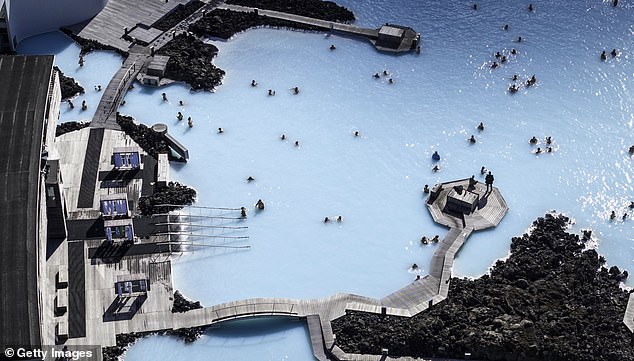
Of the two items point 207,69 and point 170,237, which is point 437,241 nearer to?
point 170,237

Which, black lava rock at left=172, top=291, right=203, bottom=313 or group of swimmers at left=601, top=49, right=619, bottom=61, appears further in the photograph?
group of swimmers at left=601, top=49, right=619, bottom=61

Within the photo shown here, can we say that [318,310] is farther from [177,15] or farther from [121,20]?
[121,20]

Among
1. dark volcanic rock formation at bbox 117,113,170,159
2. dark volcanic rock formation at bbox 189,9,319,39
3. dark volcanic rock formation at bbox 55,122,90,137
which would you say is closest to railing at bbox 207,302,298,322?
→ dark volcanic rock formation at bbox 117,113,170,159

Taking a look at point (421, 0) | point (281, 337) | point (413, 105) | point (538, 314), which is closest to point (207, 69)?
point (413, 105)

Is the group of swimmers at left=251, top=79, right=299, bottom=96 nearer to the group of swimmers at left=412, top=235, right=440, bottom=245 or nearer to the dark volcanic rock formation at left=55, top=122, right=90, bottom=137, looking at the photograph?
the dark volcanic rock formation at left=55, top=122, right=90, bottom=137

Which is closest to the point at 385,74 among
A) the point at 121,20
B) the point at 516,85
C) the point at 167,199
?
the point at 516,85

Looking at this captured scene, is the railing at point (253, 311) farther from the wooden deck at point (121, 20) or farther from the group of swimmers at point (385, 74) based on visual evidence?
the wooden deck at point (121, 20)

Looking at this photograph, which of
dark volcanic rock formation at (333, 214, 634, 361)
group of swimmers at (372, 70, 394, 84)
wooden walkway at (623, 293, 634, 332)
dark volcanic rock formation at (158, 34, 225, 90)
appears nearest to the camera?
dark volcanic rock formation at (333, 214, 634, 361)

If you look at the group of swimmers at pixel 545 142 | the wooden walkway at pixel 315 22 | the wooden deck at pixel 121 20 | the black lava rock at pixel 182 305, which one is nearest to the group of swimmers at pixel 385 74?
the wooden walkway at pixel 315 22
